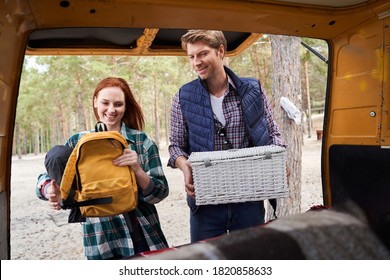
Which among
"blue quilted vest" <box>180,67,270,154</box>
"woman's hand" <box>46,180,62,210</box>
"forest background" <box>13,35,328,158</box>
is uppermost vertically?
"forest background" <box>13,35,328,158</box>

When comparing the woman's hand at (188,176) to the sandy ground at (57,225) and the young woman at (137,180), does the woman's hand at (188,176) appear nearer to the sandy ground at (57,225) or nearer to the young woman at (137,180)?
the young woman at (137,180)

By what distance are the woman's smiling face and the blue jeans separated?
81cm

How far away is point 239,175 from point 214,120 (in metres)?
0.45

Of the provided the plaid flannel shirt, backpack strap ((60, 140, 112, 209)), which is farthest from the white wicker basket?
backpack strap ((60, 140, 112, 209))

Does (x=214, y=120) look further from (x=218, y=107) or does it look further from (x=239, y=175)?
(x=239, y=175)

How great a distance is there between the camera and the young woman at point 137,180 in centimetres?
182

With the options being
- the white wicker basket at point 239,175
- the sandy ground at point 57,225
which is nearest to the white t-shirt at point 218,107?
the white wicker basket at point 239,175

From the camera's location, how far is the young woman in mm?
1818

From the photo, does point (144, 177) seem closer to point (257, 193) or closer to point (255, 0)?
point (257, 193)

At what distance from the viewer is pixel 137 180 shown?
198 centimetres

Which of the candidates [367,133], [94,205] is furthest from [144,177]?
[367,133]

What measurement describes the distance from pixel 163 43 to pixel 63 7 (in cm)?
188

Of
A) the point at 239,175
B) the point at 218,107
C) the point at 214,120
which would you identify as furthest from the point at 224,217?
the point at 218,107

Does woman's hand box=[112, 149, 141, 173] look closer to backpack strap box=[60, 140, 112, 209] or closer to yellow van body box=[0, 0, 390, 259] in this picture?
backpack strap box=[60, 140, 112, 209]
